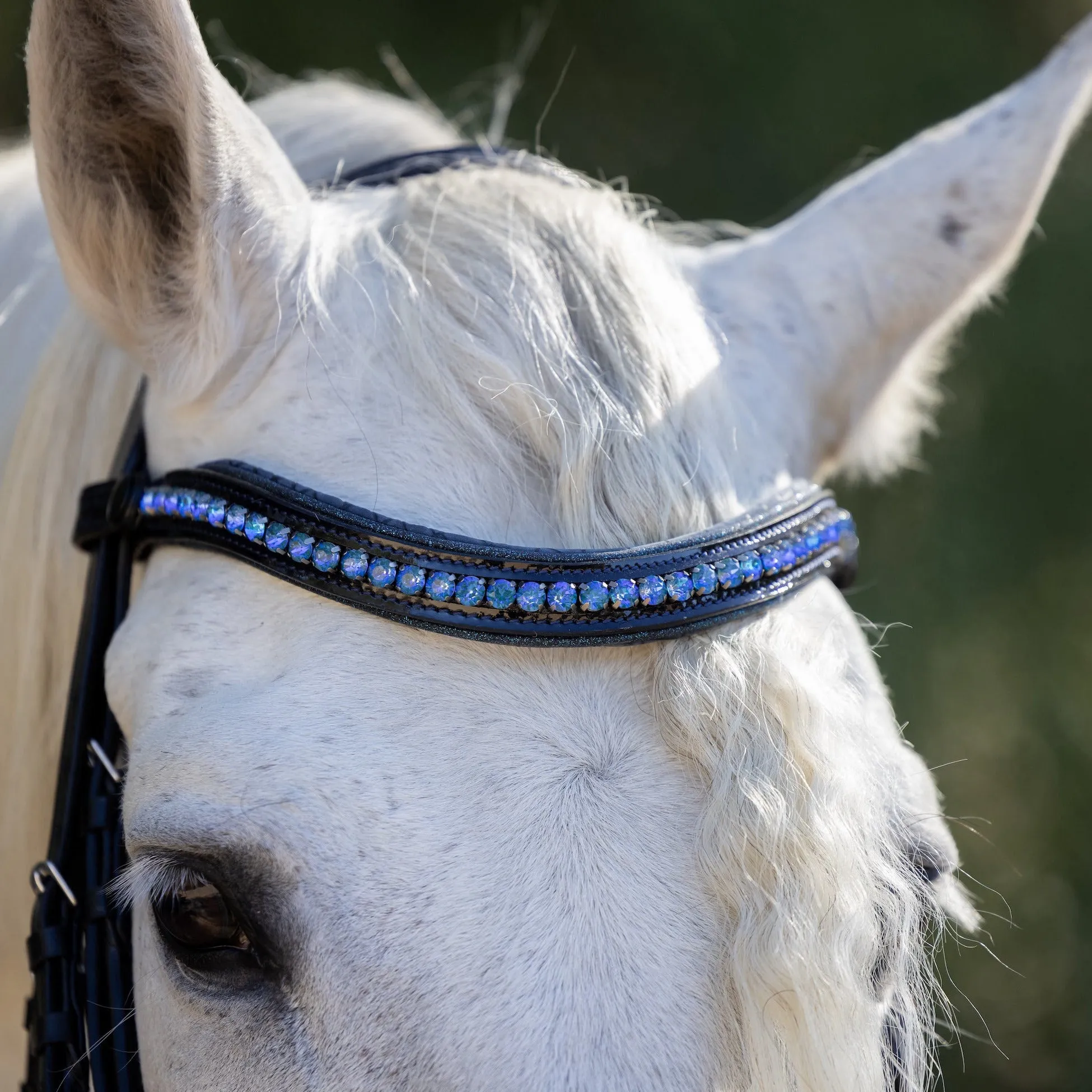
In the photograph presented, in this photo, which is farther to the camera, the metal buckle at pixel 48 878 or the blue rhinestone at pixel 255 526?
the metal buckle at pixel 48 878

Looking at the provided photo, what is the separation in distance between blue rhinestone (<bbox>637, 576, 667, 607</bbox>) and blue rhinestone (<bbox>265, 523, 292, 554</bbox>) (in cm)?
28

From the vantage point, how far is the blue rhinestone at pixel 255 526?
86 cm

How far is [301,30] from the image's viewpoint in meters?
3.53

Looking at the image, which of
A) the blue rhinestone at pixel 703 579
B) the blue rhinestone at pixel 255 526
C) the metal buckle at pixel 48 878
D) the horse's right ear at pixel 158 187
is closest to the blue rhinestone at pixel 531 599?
the blue rhinestone at pixel 703 579

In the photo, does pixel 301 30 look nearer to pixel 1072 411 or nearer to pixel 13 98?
pixel 13 98

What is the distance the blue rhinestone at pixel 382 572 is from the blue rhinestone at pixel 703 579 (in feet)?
0.74

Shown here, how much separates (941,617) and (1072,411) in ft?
2.98

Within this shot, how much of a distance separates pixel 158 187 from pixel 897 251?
2.58 feet

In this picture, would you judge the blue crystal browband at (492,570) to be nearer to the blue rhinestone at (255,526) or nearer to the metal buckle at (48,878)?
the blue rhinestone at (255,526)

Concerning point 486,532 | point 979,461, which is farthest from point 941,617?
point 486,532

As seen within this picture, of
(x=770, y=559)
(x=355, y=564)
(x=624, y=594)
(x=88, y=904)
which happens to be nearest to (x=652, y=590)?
(x=624, y=594)

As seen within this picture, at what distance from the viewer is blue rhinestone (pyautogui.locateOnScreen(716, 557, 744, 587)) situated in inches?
32.9

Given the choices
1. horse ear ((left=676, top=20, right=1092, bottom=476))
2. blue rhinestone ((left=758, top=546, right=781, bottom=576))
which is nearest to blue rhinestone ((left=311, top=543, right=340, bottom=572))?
blue rhinestone ((left=758, top=546, right=781, bottom=576))

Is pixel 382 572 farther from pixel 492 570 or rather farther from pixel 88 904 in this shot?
pixel 88 904
